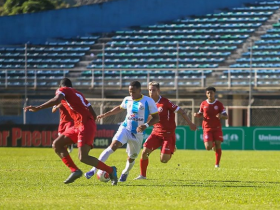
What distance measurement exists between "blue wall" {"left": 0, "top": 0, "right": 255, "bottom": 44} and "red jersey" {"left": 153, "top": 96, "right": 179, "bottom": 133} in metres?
30.3

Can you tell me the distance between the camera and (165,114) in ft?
50.4

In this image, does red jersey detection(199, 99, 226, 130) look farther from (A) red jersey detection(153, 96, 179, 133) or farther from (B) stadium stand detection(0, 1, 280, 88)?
(B) stadium stand detection(0, 1, 280, 88)

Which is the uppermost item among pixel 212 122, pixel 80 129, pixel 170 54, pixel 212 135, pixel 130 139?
pixel 170 54

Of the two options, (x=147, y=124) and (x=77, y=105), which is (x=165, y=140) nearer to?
(x=147, y=124)

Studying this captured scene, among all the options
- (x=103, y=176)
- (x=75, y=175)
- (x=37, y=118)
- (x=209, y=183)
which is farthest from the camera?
(x=37, y=118)

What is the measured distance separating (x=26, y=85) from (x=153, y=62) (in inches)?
330

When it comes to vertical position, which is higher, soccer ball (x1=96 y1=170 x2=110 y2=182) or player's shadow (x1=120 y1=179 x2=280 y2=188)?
soccer ball (x1=96 y1=170 x2=110 y2=182)

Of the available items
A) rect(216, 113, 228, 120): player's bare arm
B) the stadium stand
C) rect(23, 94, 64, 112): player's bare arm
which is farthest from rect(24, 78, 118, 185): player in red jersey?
the stadium stand

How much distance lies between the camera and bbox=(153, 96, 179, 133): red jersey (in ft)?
49.8

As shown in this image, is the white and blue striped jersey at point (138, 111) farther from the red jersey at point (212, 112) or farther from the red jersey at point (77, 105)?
the red jersey at point (212, 112)

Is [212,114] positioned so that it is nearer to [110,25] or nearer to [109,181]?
[109,181]

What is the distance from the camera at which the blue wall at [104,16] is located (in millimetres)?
44750

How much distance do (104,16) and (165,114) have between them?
31.0m

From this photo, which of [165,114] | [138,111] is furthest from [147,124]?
[165,114]
